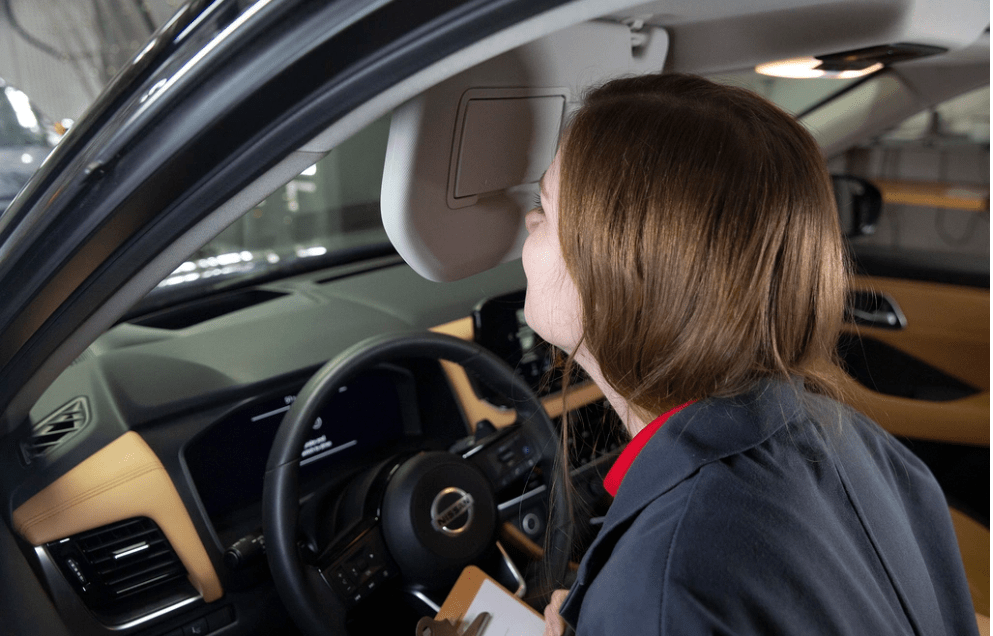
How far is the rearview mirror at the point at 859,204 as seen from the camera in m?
2.76

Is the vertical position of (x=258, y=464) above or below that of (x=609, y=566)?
below

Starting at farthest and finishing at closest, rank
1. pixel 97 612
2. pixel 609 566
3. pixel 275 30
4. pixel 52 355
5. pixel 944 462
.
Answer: pixel 944 462 < pixel 97 612 < pixel 52 355 < pixel 609 566 < pixel 275 30

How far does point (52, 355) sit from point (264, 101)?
18.1 inches

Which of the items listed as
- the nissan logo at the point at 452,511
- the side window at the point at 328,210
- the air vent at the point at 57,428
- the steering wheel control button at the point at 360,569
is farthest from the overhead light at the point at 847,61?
the air vent at the point at 57,428

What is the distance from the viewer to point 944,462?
8.29ft

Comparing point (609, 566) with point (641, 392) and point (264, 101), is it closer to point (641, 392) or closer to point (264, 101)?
point (641, 392)

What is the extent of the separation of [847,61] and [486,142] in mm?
664

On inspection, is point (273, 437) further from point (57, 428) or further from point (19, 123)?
point (19, 123)

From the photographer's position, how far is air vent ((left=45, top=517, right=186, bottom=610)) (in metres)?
1.18

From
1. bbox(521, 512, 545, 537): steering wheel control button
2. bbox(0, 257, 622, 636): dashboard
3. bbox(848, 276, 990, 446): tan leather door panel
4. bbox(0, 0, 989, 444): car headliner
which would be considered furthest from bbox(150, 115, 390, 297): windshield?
bbox(848, 276, 990, 446): tan leather door panel

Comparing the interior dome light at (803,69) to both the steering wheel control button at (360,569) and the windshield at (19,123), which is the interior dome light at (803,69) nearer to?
the steering wheel control button at (360,569)

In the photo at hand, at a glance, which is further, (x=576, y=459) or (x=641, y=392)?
(x=576, y=459)

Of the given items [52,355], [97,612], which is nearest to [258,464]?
[97,612]

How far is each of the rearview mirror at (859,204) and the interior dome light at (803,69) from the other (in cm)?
149
